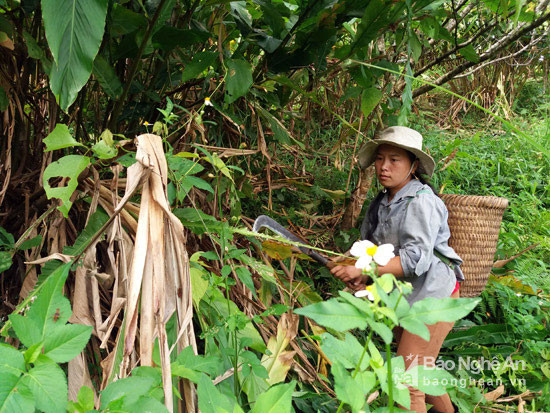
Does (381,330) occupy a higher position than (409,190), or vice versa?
(409,190)

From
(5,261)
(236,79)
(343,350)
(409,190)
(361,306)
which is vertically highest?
(236,79)

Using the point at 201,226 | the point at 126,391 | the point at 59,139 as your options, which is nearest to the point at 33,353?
the point at 126,391

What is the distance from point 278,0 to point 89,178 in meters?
0.90

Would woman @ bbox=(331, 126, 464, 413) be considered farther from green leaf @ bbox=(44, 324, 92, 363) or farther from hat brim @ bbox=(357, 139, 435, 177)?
green leaf @ bbox=(44, 324, 92, 363)

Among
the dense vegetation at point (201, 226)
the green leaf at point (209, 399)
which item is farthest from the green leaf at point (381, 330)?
the green leaf at point (209, 399)

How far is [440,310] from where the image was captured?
0.63 meters

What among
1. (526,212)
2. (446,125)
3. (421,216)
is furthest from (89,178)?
(446,125)

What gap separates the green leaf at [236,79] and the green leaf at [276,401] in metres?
0.96

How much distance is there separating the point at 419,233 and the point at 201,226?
32.7 inches

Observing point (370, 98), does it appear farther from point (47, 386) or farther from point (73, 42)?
point (47, 386)

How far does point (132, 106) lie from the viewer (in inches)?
62.4

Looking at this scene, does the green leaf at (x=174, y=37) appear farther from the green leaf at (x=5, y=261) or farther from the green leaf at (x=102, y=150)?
the green leaf at (x=5, y=261)

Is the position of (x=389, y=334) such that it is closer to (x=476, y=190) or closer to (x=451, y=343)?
(x=451, y=343)

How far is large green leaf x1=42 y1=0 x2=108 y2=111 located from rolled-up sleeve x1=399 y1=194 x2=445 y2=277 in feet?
3.93
